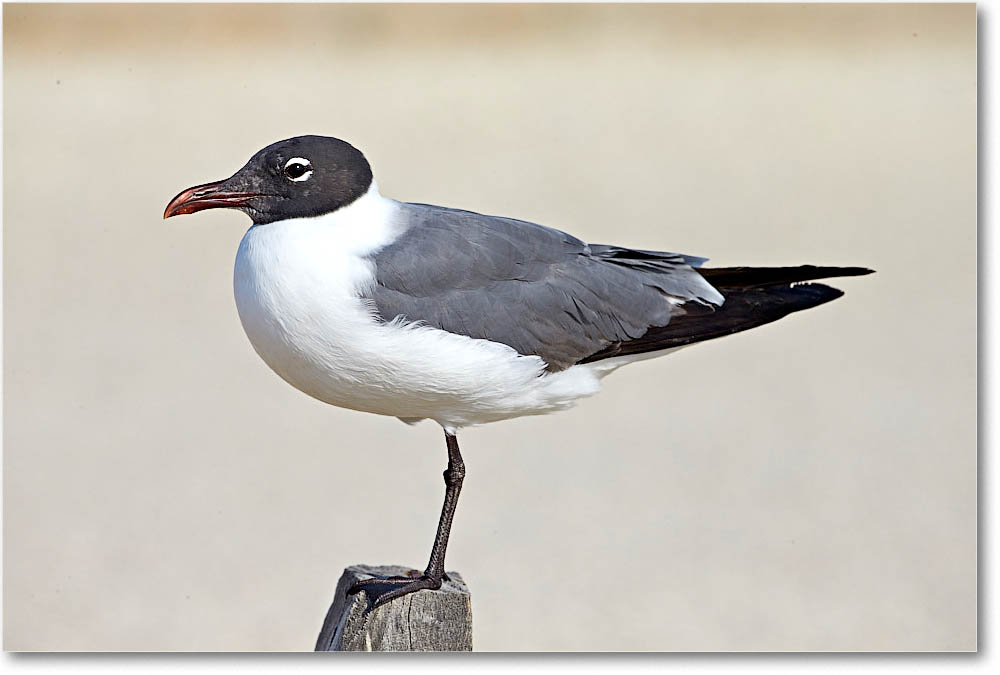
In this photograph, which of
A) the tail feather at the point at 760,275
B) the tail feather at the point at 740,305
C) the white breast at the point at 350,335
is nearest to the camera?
the white breast at the point at 350,335

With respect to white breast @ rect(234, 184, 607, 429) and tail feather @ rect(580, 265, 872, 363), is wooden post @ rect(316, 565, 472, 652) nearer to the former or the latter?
white breast @ rect(234, 184, 607, 429)

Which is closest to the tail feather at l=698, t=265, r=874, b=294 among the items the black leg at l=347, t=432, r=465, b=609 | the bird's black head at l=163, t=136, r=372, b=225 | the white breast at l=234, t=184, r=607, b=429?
the white breast at l=234, t=184, r=607, b=429

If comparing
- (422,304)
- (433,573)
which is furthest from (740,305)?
(433,573)

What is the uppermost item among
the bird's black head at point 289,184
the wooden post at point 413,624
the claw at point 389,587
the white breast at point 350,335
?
the bird's black head at point 289,184

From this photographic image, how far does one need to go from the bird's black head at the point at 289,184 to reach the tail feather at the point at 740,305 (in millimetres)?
694

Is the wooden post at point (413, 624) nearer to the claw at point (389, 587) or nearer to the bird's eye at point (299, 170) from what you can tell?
the claw at point (389, 587)

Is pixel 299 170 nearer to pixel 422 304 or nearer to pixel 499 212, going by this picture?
pixel 422 304

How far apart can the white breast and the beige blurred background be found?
1569mm

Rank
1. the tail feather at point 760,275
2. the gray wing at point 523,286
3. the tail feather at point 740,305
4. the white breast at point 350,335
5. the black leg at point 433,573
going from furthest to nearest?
the tail feather at point 760,275 < the tail feather at point 740,305 < the black leg at point 433,573 < the gray wing at point 523,286 < the white breast at point 350,335

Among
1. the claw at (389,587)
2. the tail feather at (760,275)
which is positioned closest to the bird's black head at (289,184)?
the claw at (389,587)

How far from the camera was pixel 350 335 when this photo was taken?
117 inches

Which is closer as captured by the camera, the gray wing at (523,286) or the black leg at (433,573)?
the gray wing at (523,286)

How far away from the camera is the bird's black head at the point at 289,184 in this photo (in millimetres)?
3053

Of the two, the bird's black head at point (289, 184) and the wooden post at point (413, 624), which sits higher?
the bird's black head at point (289, 184)
